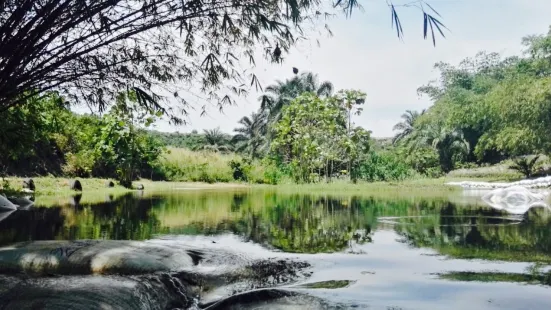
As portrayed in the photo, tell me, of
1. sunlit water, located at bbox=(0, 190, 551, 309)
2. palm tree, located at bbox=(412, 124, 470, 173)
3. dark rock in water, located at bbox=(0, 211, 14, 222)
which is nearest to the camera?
sunlit water, located at bbox=(0, 190, 551, 309)

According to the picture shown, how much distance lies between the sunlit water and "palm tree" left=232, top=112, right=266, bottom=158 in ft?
92.8

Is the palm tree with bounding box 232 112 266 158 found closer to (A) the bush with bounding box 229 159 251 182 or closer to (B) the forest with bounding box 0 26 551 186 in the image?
(B) the forest with bounding box 0 26 551 186

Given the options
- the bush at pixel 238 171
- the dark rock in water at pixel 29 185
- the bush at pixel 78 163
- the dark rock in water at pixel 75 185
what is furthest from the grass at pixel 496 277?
the bush at pixel 238 171

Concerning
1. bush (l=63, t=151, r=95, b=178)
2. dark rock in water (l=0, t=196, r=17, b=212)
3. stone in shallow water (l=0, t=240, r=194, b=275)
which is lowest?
stone in shallow water (l=0, t=240, r=194, b=275)

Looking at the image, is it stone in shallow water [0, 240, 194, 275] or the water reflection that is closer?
stone in shallow water [0, 240, 194, 275]

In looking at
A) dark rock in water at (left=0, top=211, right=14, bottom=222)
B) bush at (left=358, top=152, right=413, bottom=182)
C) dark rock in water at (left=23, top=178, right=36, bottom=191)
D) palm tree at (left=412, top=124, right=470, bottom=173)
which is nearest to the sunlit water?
dark rock in water at (left=0, top=211, right=14, bottom=222)

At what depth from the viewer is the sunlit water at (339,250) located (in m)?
3.81

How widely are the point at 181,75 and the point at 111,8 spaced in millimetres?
1370

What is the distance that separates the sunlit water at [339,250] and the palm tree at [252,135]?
28.3 metres

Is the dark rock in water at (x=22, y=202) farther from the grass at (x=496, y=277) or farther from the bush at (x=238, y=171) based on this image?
the bush at (x=238, y=171)

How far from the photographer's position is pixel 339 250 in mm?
6535

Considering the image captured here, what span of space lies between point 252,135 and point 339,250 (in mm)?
38801

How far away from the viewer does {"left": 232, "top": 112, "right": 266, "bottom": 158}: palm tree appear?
40.8 m

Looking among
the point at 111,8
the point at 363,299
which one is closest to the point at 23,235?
the point at 111,8
